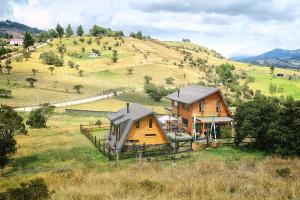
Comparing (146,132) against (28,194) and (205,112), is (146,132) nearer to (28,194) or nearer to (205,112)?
(205,112)

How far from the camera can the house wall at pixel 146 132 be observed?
4034 centimetres

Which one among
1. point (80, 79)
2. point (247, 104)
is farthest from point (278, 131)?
point (80, 79)

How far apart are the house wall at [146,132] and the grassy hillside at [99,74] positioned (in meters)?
47.9

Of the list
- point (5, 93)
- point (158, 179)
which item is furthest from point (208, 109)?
point (5, 93)

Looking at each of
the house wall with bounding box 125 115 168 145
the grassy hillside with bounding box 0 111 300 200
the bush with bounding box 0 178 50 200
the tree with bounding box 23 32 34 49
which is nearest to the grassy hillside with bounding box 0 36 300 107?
the tree with bounding box 23 32 34 49

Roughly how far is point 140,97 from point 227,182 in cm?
8329

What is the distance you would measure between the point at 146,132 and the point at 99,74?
3824 inches

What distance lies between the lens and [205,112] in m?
49.3

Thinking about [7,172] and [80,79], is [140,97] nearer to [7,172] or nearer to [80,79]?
[80,79]

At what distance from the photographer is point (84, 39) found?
626 feet

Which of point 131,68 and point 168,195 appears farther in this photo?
point 131,68

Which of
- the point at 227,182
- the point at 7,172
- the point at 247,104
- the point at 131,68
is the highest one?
the point at 131,68

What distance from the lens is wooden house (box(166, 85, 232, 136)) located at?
48.0m

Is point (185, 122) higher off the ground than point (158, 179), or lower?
higher
